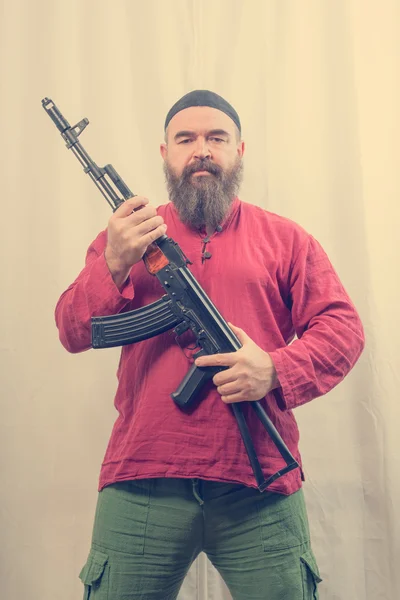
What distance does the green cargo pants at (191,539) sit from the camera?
96 cm

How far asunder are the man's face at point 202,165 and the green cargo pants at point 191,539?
49 centimetres

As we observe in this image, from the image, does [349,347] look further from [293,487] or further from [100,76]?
[100,76]

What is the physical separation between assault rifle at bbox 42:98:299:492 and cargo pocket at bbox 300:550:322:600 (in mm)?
167

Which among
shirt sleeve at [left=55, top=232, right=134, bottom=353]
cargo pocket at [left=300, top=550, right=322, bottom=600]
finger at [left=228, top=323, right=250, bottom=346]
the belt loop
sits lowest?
cargo pocket at [left=300, top=550, right=322, bottom=600]

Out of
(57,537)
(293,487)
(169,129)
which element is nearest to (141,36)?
(169,129)

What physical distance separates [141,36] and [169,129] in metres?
0.59

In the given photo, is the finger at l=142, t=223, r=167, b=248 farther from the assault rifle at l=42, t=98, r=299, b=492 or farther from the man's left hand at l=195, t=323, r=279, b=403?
the man's left hand at l=195, t=323, r=279, b=403

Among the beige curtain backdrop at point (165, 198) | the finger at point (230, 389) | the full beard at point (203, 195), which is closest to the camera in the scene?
the finger at point (230, 389)

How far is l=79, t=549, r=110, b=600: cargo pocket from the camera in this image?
957 mm

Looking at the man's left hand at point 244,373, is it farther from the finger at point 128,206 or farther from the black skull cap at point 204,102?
the black skull cap at point 204,102

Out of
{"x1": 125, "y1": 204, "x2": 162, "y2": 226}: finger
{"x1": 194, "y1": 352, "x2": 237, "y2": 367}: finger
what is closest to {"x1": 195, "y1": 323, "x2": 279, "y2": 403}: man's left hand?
{"x1": 194, "y1": 352, "x2": 237, "y2": 367}: finger

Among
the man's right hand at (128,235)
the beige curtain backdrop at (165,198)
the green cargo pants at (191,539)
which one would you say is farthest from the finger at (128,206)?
the beige curtain backdrop at (165,198)

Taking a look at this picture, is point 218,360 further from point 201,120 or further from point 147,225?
point 201,120

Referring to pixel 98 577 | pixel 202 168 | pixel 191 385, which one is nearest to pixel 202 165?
pixel 202 168
